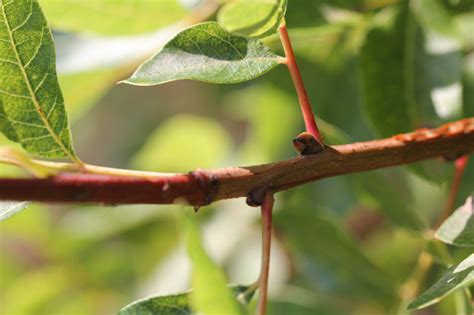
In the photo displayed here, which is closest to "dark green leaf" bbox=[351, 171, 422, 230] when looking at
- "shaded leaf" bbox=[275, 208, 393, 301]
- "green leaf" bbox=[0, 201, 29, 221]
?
"shaded leaf" bbox=[275, 208, 393, 301]

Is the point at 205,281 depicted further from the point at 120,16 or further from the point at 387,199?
the point at 120,16

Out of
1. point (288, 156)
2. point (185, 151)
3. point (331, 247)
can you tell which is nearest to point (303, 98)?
point (331, 247)

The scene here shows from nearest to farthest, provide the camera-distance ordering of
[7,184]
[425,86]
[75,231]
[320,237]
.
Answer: [7,184] → [425,86] → [320,237] → [75,231]

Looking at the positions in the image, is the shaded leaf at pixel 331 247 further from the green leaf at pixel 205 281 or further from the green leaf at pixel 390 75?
the green leaf at pixel 205 281

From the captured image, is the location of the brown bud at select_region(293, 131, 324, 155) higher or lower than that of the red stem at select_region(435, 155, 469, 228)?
lower

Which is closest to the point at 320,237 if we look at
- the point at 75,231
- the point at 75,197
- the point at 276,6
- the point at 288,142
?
the point at 288,142

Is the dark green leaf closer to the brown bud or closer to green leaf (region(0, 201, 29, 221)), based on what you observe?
the brown bud

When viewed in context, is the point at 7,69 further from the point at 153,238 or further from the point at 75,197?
the point at 153,238

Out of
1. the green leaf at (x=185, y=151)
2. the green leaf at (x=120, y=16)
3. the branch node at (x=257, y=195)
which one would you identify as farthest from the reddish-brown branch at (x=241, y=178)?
the green leaf at (x=185, y=151)
